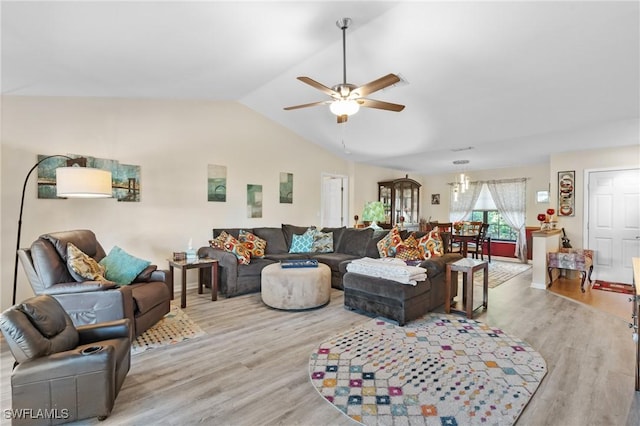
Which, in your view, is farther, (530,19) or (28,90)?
(28,90)

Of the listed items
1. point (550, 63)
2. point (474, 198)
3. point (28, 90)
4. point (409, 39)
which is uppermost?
point (409, 39)

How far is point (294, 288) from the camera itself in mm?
3584

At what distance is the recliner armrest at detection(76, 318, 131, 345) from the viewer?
6.42 feet

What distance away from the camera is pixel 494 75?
3266 mm

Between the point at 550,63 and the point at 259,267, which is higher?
the point at 550,63

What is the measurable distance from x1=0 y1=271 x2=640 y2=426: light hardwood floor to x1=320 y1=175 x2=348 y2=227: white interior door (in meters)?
3.70

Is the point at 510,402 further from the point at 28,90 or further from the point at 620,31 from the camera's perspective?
the point at 28,90

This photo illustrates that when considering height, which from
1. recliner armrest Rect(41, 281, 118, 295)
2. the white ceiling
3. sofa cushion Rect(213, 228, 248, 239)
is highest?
the white ceiling

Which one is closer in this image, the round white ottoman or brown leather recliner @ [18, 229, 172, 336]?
brown leather recliner @ [18, 229, 172, 336]

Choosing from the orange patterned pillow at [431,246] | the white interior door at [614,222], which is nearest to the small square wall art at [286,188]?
the orange patterned pillow at [431,246]

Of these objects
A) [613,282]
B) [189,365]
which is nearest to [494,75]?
[189,365]

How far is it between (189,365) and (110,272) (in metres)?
1.44

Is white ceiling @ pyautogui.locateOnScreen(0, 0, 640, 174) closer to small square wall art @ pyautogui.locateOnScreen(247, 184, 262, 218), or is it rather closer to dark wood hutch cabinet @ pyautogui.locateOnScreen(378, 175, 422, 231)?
small square wall art @ pyautogui.locateOnScreen(247, 184, 262, 218)

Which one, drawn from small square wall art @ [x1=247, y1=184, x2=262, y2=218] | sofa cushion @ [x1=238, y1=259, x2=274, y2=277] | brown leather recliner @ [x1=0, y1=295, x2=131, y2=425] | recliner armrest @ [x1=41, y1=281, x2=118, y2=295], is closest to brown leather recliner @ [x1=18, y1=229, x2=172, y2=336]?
recliner armrest @ [x1=41, y1=281, x2=118, y2=295]
